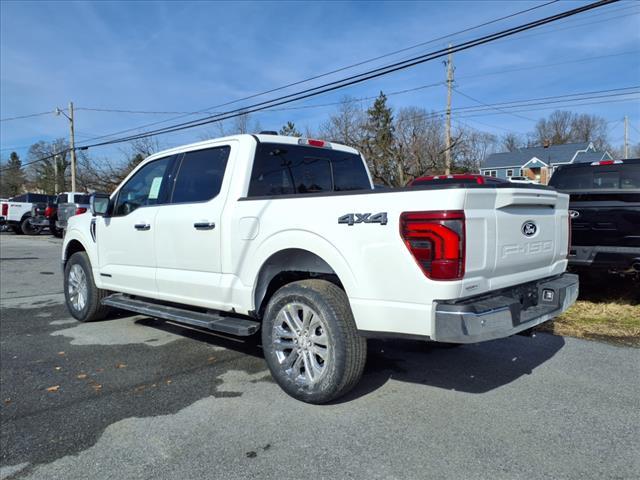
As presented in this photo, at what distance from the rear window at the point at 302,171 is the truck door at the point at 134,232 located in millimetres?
1204

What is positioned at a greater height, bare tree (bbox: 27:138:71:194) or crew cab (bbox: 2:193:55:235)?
bare tree (bbox: 27:138:71:194)

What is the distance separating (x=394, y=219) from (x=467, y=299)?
0.69 m

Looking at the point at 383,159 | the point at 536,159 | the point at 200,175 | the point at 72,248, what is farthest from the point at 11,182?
the point at 200,175

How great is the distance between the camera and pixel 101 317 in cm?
646

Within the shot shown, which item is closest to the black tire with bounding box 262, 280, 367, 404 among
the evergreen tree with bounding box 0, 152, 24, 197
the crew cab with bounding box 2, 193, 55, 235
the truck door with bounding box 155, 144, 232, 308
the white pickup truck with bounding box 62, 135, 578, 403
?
the white pickup truck with bounding box 62, 135, 578, 403

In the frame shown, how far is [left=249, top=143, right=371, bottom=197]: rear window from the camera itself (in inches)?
175

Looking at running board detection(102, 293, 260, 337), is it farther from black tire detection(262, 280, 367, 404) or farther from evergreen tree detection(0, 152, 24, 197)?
evergreen tree detection(0, 152, 24, 197)

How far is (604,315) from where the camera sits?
6.34m

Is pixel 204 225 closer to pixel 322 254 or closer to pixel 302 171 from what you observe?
pixel 302 171

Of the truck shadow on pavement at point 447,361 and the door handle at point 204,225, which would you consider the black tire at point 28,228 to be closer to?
the truck shadow on pavement at point 447,361

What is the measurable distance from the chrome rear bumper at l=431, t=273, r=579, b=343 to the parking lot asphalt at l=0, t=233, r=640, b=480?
672mm

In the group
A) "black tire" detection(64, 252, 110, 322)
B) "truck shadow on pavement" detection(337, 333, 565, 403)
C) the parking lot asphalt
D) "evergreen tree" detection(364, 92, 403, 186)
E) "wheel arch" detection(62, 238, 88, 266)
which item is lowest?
the parking lot asphalt

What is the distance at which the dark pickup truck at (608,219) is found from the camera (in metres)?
6.02

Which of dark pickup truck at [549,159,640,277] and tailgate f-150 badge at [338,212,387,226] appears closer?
tailgate f-150 badge at [338,212,387,226]
